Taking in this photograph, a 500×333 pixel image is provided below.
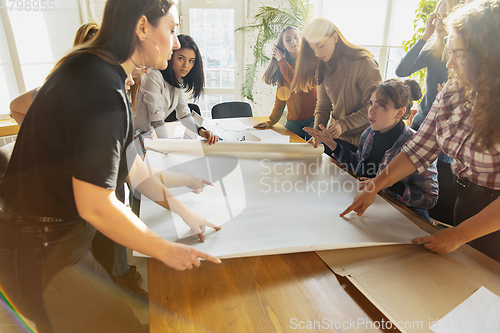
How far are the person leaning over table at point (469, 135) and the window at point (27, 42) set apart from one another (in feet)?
11.0

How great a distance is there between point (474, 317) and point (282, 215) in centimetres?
51

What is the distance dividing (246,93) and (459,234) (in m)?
4.21

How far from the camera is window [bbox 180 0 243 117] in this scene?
14.2 ft

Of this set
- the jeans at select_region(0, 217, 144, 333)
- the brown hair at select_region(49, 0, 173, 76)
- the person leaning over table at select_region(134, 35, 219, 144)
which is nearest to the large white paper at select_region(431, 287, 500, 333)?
the jeans at select_region(0, 217, 144, 333)

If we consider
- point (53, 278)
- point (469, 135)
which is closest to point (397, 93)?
point (469, 135)

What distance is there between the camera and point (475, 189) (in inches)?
36.6

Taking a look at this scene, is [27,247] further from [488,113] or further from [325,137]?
[325,137]

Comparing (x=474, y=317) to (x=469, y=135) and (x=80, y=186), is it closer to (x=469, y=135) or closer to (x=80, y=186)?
(x=469, y=135)

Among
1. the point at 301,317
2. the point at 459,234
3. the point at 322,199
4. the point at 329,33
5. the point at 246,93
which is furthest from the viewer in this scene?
the point at 246,93

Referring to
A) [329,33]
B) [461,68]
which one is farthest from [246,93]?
[461,68]

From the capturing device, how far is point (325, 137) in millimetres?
1539

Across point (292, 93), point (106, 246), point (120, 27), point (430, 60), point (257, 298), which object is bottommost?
point (106, 246)

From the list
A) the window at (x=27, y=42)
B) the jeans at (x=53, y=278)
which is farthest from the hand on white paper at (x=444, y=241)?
the window at (x=27, y=42)

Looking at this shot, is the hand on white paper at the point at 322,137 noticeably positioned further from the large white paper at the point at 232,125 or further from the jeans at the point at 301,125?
the jeans at the point at 301,125
